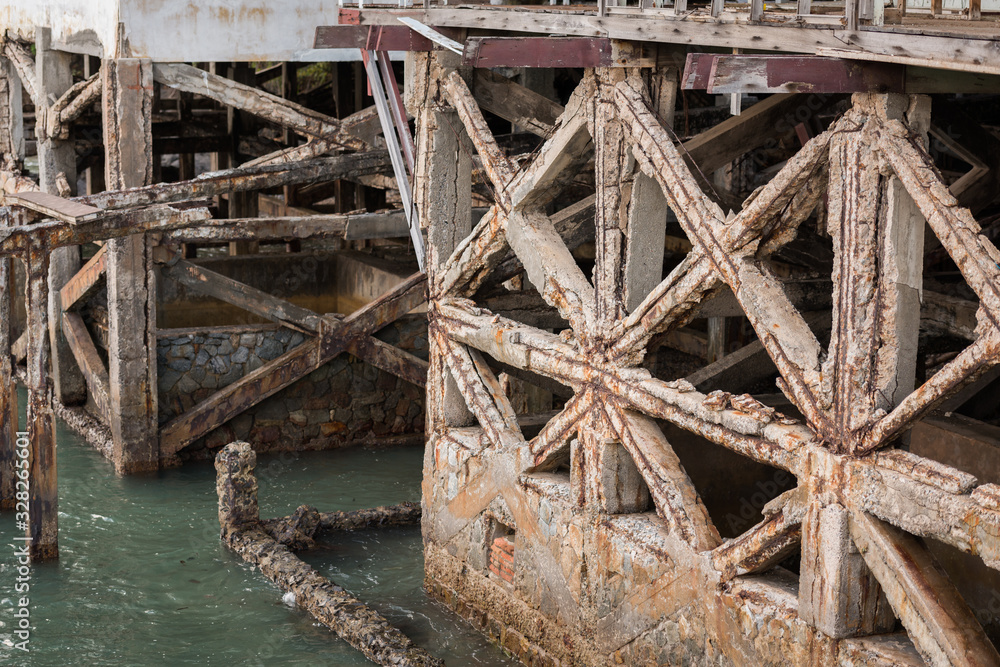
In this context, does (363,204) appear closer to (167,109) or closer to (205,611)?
(167,109)

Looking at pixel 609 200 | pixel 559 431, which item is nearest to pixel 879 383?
pixel 609 200

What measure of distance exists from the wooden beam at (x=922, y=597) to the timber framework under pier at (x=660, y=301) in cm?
1

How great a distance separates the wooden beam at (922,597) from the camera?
16.8ft

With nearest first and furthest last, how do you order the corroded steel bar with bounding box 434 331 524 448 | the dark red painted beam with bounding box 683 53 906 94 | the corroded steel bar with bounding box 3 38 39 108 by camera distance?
1. the dark red painted beam with bounding box 683 53 906 94
2. the corroded steel bar with bounding box 434 331 524 448
3. the corroded steel bar with bounding box 3 38 39 108

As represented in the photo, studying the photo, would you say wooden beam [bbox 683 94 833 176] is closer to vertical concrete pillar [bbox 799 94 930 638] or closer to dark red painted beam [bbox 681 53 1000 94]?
dark red painted beam [bbox 681 53 1000 94]

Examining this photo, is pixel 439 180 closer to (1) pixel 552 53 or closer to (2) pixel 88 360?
(1) pixel 552 53

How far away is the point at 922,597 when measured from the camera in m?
5.18

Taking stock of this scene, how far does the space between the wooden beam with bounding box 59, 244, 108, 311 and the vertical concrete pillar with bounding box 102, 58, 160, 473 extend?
0.23m

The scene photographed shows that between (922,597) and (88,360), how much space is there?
29.4 feet

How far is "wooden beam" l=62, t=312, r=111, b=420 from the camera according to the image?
1200 cm

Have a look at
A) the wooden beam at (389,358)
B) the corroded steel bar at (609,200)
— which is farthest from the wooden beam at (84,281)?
the corroded steel bar at (609,200)

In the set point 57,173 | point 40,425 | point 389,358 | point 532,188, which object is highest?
point 532,188

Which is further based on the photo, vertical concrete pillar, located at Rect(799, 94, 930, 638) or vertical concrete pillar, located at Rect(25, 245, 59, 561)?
vertical concrete pillar, located at Rect(25, 245, 59, 561)

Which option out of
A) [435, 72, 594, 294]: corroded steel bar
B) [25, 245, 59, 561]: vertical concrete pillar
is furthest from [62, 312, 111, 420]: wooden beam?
[435, 72, 594, 294]: corroded steel bar
